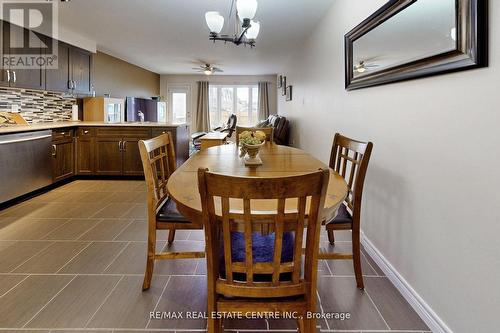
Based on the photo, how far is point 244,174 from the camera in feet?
5.52

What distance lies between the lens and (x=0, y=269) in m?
2.14

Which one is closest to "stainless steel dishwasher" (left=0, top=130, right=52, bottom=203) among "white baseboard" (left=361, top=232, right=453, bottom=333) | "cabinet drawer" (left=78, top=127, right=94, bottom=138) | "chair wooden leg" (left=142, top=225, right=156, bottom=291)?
"cabinet drawer" (left=78, top=127, right=94, bottom=138)

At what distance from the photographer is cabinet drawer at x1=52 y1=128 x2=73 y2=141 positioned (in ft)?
14.2

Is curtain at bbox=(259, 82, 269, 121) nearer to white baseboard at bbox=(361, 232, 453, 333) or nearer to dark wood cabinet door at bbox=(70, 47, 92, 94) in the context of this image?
dark wood cabinet door at bbox=(70, 47, 92, 94)

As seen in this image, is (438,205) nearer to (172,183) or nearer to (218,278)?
(218,278)

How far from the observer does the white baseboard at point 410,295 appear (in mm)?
1553

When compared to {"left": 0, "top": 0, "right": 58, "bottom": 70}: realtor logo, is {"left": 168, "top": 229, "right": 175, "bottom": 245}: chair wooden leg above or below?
below

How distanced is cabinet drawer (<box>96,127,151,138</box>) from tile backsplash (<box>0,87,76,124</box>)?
89cm

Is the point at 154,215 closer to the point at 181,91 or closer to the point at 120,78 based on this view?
the point at 120,78

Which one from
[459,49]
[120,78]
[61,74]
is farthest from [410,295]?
[120,78]

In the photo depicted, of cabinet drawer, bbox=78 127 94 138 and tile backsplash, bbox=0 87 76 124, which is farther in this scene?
cabinet drawer, bbox=78 127 94 138

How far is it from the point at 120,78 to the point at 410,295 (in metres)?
7.53

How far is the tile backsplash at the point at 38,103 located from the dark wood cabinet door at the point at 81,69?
345mm

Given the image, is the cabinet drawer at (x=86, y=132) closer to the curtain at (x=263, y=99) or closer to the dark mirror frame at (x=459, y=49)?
the dark mirror frame at (x=459, y=49)
